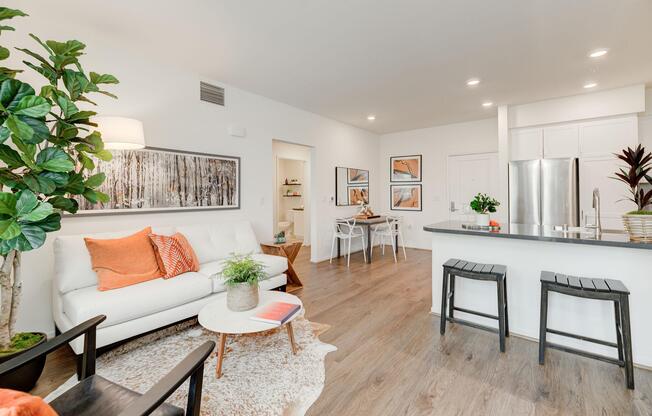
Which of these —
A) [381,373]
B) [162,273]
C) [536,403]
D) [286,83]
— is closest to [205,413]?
[381,373]

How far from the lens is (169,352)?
233 cm

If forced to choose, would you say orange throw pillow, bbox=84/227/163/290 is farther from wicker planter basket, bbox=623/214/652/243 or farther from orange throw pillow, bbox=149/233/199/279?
wicker planter basket, bbox=623/214/652/243

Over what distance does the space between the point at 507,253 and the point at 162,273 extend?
312 centimetres

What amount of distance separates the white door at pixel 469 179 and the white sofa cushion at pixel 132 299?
16.2 ft

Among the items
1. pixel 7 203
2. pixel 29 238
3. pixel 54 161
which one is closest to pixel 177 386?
pixel 29 238

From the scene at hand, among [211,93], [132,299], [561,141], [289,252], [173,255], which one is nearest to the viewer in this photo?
[132,299]

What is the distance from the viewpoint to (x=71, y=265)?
238cm

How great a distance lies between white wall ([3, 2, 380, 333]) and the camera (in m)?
2.53

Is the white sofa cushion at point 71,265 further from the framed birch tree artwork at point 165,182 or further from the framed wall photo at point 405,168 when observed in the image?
the framed wall photo at point 405,168

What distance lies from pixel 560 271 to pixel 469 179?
12.9ft

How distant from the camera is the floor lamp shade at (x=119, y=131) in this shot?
8.32 feet

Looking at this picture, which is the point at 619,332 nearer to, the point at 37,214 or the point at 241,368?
the point at 241,368

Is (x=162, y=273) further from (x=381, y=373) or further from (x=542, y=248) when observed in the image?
(x=542, y=248)

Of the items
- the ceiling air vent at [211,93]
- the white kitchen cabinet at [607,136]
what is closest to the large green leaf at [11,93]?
the ceiling air vent at [211,93]
